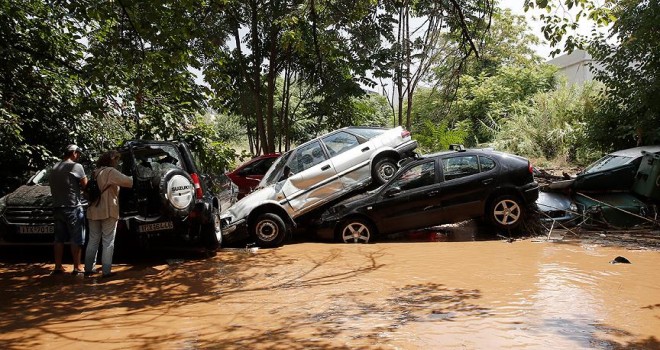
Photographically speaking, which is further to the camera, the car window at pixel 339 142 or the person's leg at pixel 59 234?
the car window at pixel 339 142

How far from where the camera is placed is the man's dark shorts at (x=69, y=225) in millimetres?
6383

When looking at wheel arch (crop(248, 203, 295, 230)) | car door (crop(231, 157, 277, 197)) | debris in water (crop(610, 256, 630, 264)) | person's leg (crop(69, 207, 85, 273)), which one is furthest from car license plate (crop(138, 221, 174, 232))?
debris in water (crop(610, 256, 630, 264))

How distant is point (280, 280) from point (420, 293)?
1.80 meters

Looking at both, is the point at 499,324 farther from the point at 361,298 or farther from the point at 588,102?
the point at 588,102

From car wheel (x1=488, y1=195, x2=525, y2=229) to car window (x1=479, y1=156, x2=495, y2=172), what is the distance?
53cm

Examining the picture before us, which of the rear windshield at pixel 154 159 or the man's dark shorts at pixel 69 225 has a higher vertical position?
the rear windshield at pixel 154 159

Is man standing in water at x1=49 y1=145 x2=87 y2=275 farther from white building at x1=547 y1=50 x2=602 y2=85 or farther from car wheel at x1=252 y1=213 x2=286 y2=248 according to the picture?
white building at x1=547 y1=50 x2=602 y2=85

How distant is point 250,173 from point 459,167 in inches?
238

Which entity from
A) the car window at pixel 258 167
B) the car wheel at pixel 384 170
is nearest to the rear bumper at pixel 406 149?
the car wheel at pixel 384 170

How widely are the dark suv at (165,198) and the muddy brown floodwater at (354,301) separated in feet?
1.60

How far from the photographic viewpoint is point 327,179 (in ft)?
29.0

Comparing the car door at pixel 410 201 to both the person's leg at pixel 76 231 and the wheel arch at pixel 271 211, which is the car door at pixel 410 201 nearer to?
the wheel arch at pixel 271 211

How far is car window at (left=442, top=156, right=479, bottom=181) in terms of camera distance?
828cm

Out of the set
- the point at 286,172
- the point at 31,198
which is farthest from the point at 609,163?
the point at 31,198
